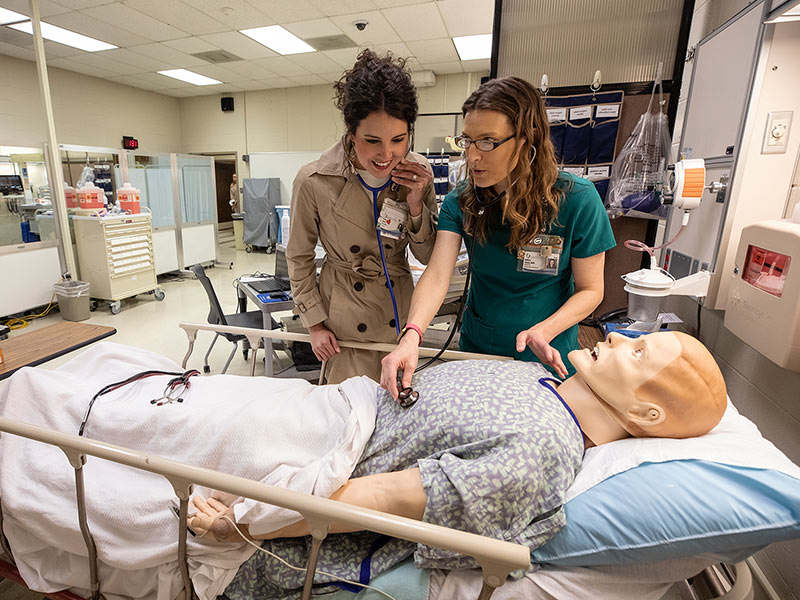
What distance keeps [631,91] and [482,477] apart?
216 centimetres

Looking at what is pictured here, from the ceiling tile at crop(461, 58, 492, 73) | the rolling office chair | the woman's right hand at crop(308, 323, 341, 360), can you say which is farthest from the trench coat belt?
the ceiling tile at crop(461, 58, 492, 73)

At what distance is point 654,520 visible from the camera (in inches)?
29.6

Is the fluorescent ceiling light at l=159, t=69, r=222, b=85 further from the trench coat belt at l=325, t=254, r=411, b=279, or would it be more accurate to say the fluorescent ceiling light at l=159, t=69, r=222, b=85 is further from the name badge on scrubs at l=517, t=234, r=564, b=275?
the name badge on scrubs at l=517, t=234, r=564, b=275

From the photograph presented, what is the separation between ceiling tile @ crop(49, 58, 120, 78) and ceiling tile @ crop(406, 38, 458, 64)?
482 centimetres

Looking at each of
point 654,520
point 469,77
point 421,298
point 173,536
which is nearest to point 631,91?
point 421,298

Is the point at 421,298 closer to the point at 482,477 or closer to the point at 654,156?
the point at 482,477

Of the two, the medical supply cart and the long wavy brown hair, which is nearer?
the long wavy brown hair

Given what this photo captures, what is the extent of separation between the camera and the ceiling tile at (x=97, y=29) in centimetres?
477

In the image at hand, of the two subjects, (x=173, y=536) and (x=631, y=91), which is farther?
(x=631, y=91)

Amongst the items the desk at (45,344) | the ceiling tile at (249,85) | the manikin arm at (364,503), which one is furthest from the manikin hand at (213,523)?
the ceiling tile at (249,85)

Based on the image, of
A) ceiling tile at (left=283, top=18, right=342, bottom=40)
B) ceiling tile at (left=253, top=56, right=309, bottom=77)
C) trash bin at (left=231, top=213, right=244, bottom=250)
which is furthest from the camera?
trash bin at (left=231, top=213, right=244, bottom=250)

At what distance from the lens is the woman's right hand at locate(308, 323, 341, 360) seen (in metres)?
1.51

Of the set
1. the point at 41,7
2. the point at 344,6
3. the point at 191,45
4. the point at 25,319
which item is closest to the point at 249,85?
the point at 191,45

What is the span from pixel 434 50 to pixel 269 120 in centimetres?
380
